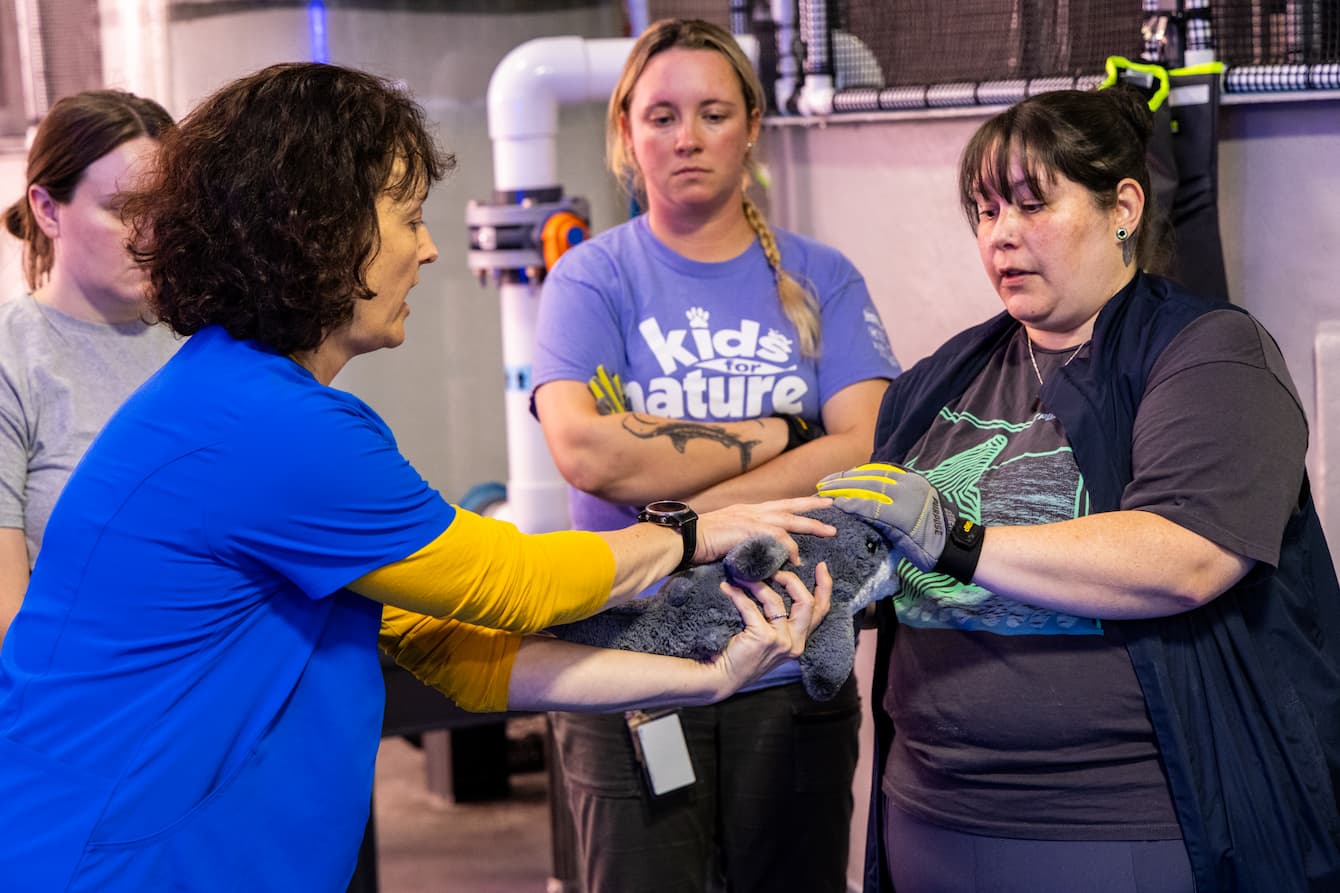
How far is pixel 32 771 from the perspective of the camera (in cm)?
134

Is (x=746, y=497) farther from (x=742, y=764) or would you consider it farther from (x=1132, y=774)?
(x=1132, y=774)

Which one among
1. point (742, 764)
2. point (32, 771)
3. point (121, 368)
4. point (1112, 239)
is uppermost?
point (1112, 239)

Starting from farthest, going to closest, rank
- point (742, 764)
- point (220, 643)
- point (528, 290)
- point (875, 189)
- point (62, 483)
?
point (528, 290) < point (875, 189) < point (742, 764) < point (62, 483) < point (220, 643)

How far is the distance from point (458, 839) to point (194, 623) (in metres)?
2.72

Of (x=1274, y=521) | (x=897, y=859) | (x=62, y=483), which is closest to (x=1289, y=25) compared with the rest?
(x=1274, y=521)

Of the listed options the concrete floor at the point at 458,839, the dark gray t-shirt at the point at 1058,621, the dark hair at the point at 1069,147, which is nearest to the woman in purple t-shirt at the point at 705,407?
the dark gray t-shirt at the point at 1058,621

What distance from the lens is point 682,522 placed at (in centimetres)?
161

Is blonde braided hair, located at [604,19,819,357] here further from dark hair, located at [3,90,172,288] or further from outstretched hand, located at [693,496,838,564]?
dark hair, located at [3,90,172,288]

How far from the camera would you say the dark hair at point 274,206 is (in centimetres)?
135

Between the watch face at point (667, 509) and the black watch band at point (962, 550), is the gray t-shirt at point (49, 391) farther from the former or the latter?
the black watch band at point (962, 550)

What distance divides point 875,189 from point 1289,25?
1.01m

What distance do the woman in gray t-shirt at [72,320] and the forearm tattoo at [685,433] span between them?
690 millimetres

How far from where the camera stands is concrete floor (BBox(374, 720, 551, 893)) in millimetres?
3605

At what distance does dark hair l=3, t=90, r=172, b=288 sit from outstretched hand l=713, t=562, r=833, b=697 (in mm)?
1043
